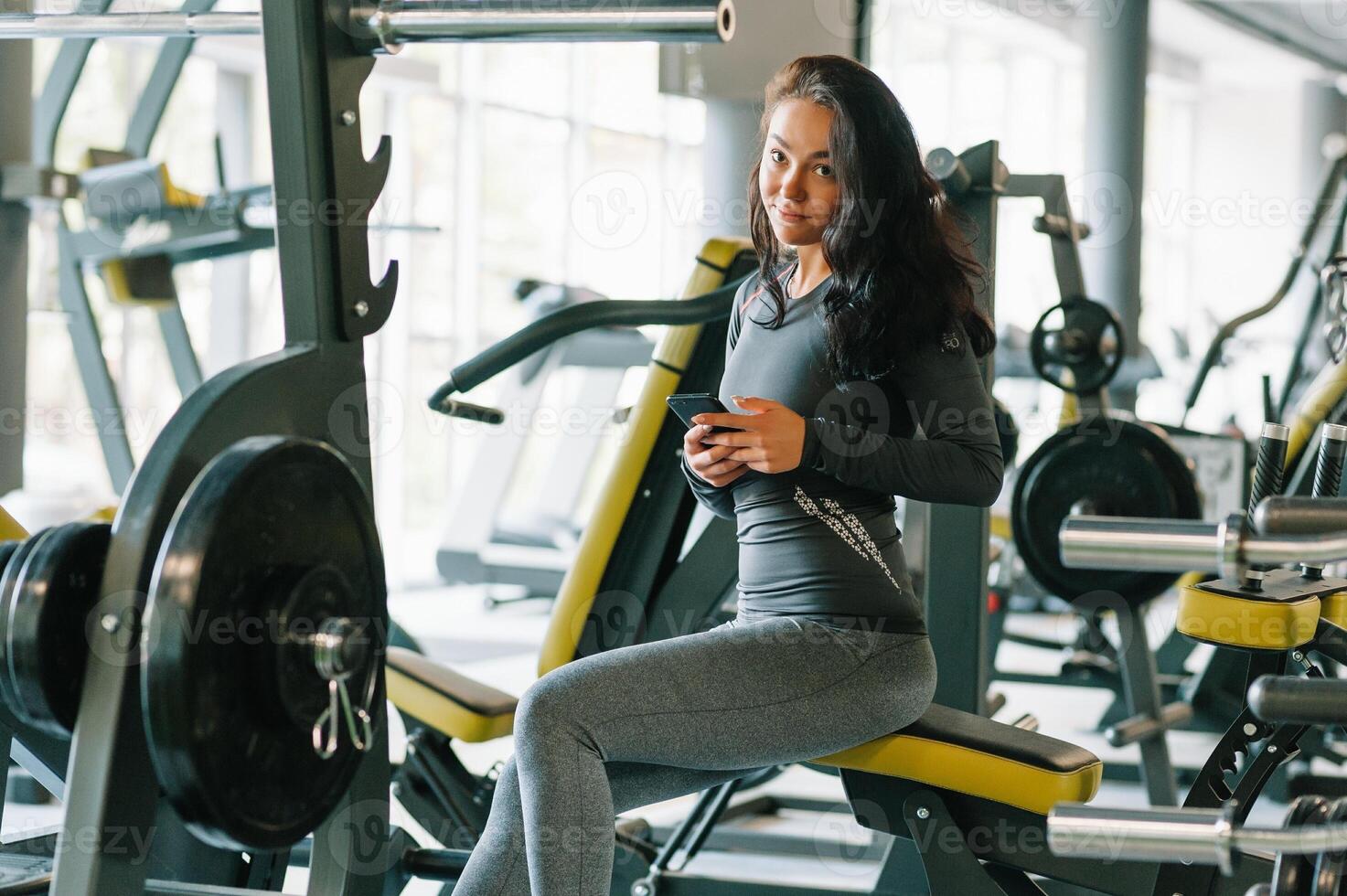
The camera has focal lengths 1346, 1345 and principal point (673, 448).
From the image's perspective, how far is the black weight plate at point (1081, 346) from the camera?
349 centimetres

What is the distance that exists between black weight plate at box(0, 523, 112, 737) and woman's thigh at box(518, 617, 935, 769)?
491 mm

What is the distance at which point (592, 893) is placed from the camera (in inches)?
59.7

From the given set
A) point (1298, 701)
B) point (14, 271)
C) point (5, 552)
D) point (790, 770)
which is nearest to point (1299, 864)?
point (1298, 701)

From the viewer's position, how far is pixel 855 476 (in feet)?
5.35

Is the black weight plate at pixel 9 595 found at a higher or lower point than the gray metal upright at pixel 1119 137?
lower

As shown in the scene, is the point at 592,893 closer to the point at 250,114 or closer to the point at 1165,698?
the point at 1165,698

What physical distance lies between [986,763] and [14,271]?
2986 mm

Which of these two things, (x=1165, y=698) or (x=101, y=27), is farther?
(x=1165, y=698)

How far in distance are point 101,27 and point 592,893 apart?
1.16m

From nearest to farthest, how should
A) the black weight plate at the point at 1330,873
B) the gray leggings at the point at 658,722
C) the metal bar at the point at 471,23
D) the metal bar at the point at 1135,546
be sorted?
the metal bar at the point at 1135,546 < the black weight plate at the point at 1330,873 < the metal bar at the point at 471,23 < the gray leggings at the point at 658,722

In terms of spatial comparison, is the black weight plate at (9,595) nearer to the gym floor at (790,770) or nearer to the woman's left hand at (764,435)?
the woman's left hand at (764,435)

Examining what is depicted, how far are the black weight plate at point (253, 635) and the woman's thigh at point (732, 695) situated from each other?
30cm

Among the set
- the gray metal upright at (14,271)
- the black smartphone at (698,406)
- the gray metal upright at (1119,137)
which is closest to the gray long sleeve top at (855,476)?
the black smartphone at (698,406)

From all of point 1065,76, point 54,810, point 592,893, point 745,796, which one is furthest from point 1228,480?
point 1065,76
